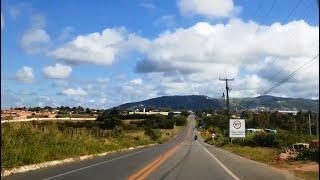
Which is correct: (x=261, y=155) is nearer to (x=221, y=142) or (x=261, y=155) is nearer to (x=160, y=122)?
(x=221, y=142)

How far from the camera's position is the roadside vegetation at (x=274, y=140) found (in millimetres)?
33066

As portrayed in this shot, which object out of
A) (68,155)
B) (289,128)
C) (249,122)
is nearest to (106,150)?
(68,155)

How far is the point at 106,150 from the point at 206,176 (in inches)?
1050

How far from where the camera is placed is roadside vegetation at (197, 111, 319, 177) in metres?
33.1

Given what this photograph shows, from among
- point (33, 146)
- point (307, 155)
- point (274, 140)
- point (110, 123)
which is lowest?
point (307, 155)

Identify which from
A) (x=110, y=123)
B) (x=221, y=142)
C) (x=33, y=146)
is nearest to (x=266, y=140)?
(x=221, y=142)

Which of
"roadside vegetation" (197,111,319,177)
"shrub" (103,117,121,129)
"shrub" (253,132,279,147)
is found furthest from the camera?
"shrub" (103,117,121,129)

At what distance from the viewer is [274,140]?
69688mm

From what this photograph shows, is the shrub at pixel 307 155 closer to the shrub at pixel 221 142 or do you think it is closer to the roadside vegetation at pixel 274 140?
the roadside vegetation at pixel 274 140

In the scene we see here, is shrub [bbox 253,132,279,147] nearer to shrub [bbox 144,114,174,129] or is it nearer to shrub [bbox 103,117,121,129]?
shrub [bbox 103,117,121,129]

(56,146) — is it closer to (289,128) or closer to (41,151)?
(41,151)

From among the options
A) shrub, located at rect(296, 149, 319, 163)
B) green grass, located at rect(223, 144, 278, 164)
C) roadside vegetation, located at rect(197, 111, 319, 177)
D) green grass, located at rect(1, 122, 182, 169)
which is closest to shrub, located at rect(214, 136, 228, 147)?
roadside vegetation, located at rect(197, 111, 319, 177)

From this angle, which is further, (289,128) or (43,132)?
(289,128)

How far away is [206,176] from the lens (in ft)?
68.1
